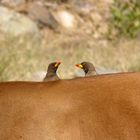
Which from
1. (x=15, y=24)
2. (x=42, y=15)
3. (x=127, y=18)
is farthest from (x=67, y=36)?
(x=127, y=18)

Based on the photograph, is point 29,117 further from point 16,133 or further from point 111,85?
point 111,85

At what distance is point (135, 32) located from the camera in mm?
9508

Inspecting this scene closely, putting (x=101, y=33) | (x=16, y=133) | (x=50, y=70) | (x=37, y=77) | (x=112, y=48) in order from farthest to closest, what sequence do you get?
(x=101, y=33)
(x=112, y=48)
(x=37, y=77)
(x=50, y=70)
(x=16, y=133)

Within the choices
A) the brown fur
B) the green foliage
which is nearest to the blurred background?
the green foliage

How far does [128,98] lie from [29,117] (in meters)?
0.60

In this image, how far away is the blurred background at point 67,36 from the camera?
786 centimetres

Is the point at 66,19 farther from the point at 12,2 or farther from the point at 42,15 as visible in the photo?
the point at 12,2

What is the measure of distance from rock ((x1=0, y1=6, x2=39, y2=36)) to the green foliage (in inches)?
50.0

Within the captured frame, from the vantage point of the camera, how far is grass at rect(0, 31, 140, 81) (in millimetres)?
7638

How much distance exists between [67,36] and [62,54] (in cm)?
99

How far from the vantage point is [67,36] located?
942 cm

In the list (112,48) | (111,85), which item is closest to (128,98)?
(111,85)

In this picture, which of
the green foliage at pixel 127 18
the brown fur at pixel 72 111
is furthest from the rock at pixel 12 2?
the brown fur at pixel 72 111

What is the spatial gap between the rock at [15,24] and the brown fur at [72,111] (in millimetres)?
4745
